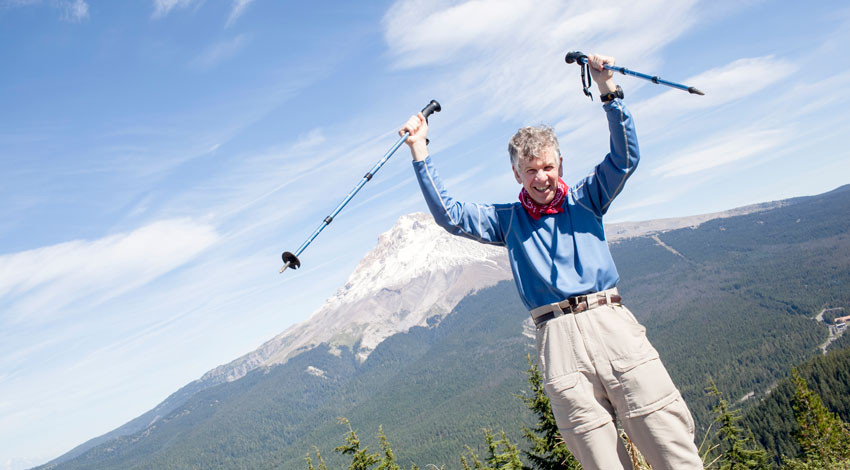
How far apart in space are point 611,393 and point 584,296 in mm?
586

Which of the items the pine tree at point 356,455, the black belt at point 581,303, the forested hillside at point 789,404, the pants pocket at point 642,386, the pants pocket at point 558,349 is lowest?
the forested hillside at point 789,404

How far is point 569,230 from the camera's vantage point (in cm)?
358

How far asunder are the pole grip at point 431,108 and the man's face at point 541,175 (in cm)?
101

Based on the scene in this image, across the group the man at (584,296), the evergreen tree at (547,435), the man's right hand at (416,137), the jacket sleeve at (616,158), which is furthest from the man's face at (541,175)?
the evergreen tree at (547,435)

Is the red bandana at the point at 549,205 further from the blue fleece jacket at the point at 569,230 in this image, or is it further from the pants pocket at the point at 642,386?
the pants pocket at the point at 642,386

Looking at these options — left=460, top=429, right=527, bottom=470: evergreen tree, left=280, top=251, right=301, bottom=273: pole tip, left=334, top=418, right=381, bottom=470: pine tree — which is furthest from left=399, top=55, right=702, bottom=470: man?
left=334, top=418, right=381, bottom=470: pine tree

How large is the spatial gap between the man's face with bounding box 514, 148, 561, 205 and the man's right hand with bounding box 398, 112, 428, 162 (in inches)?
30.4

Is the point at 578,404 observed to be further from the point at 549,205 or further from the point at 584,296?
the point at 549,205

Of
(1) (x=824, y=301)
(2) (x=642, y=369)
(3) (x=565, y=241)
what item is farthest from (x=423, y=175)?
(1) (x=824, y=301)

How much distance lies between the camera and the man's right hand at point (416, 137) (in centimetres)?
399

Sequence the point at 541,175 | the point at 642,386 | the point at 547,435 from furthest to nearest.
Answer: the point at 547,435 < the point at 541,175 < the point at 642,386

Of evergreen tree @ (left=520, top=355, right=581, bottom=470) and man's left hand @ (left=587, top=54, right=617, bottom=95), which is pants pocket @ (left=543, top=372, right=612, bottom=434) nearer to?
man's left hand @ (left=587, top=54, right=617, bottom=95)

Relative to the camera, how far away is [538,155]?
3.46 metres

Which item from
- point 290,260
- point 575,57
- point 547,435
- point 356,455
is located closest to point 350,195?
point 290,260
